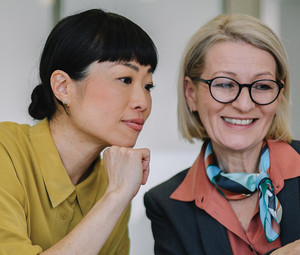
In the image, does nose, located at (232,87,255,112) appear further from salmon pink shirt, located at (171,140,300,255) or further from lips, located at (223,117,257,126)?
salmon pink shirt, located at (171,140,300,255)

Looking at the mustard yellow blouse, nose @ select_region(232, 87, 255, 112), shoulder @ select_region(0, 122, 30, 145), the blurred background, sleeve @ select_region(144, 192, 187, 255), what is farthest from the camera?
the blurred background

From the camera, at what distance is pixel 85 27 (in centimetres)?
157

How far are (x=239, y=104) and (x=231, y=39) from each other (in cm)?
27

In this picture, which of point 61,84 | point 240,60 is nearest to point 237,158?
point 240,60

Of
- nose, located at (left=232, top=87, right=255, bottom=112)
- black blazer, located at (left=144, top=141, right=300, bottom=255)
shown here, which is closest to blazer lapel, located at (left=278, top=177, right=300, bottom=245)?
black blazer, located at (left=144, top=141, right=300, bottom=255)

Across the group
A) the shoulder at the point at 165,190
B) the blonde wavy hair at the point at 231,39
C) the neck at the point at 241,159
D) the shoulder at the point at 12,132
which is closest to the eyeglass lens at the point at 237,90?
the blonde wavy hair at the point at 231,39

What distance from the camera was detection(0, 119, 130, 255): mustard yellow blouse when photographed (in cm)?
136

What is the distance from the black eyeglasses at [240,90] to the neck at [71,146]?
0.49 m

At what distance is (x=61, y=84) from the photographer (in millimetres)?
1587

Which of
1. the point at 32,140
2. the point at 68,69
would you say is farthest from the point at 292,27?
the point at 32,140

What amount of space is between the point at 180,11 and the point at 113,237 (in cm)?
145

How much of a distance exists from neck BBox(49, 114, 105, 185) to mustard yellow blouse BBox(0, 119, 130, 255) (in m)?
0.05

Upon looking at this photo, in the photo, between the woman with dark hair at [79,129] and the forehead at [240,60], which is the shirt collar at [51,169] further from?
the forehead at [240,60]

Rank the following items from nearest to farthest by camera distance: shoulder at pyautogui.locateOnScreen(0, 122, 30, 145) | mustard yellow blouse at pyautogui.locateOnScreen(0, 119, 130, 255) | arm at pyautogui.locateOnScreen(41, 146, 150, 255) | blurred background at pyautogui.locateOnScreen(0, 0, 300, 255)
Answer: arm at pyautogui.locateOnScreen(41, 146, 150, 255) < mustard yellow blouse at pyautogui.locateOnScreen(0, 119, 130, 255) < shoulder at pyautogui.locateOnScreen(0, 122, 30, 145) < blurred background at pyautogui.locateOnScreen(0, 0, 300, 255)
